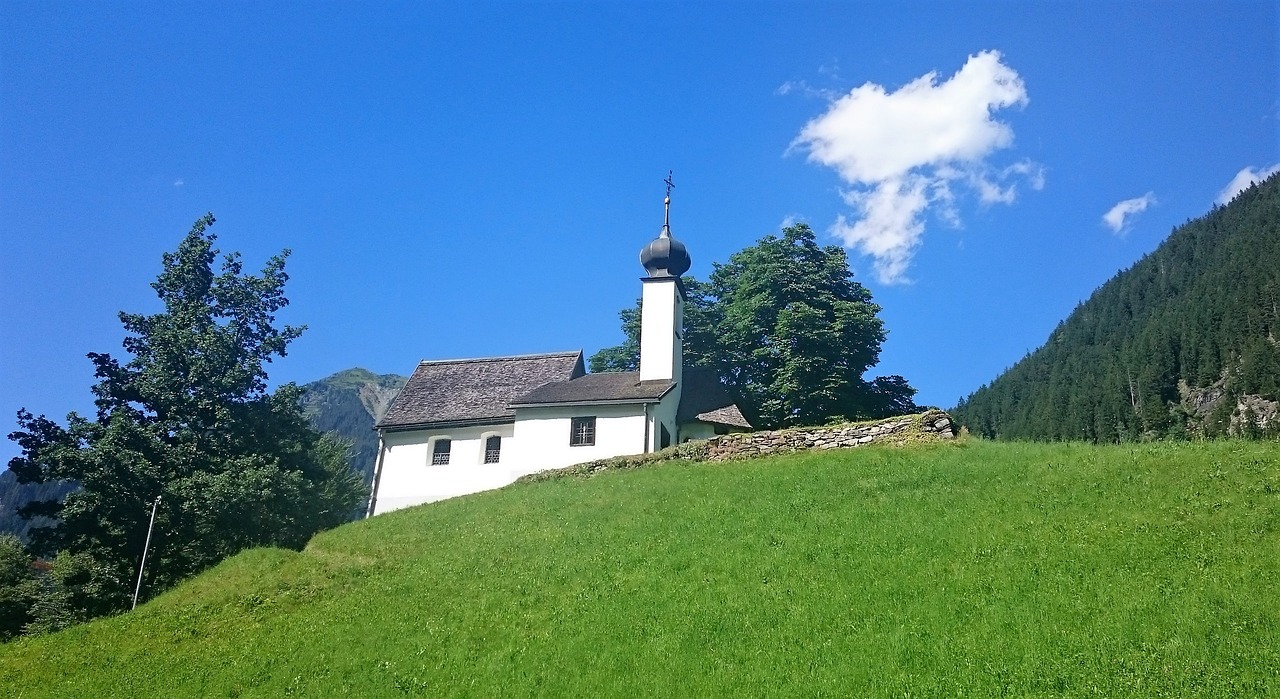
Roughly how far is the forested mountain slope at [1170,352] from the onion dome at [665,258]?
3842 cm

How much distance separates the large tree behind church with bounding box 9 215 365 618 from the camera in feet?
95.2

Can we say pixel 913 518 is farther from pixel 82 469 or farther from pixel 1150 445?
pixel 82 469

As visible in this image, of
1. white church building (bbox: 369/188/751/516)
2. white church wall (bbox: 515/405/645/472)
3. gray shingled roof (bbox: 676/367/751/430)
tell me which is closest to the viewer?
white church wall (bbox: 515/405/645/472)

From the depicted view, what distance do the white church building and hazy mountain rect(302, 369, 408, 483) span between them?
110257 millimetres

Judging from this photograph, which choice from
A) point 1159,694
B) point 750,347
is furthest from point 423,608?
point 750,347

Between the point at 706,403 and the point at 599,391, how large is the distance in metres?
4.46

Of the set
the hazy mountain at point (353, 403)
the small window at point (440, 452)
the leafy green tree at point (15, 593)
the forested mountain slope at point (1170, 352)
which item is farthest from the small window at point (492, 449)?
the hazy mountain at point (353, 403)

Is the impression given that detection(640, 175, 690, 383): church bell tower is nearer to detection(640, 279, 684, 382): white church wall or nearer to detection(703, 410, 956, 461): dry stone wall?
detection(640, 279, 684, 382): white church wall

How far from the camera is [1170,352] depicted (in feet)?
285

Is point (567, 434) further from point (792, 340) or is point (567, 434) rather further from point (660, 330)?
point (792, 340)

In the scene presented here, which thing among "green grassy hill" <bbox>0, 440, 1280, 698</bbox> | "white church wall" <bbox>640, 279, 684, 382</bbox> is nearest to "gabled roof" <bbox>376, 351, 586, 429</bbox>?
"white church wall" <bbox>640, 279, 684, 382</bbox>

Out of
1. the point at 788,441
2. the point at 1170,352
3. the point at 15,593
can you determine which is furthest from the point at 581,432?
the point at 1170,352

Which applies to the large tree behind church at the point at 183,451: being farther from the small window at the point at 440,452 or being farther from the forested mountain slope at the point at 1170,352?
the forested mountain slope at the point at 1170,352

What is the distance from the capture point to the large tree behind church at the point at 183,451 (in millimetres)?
29031
